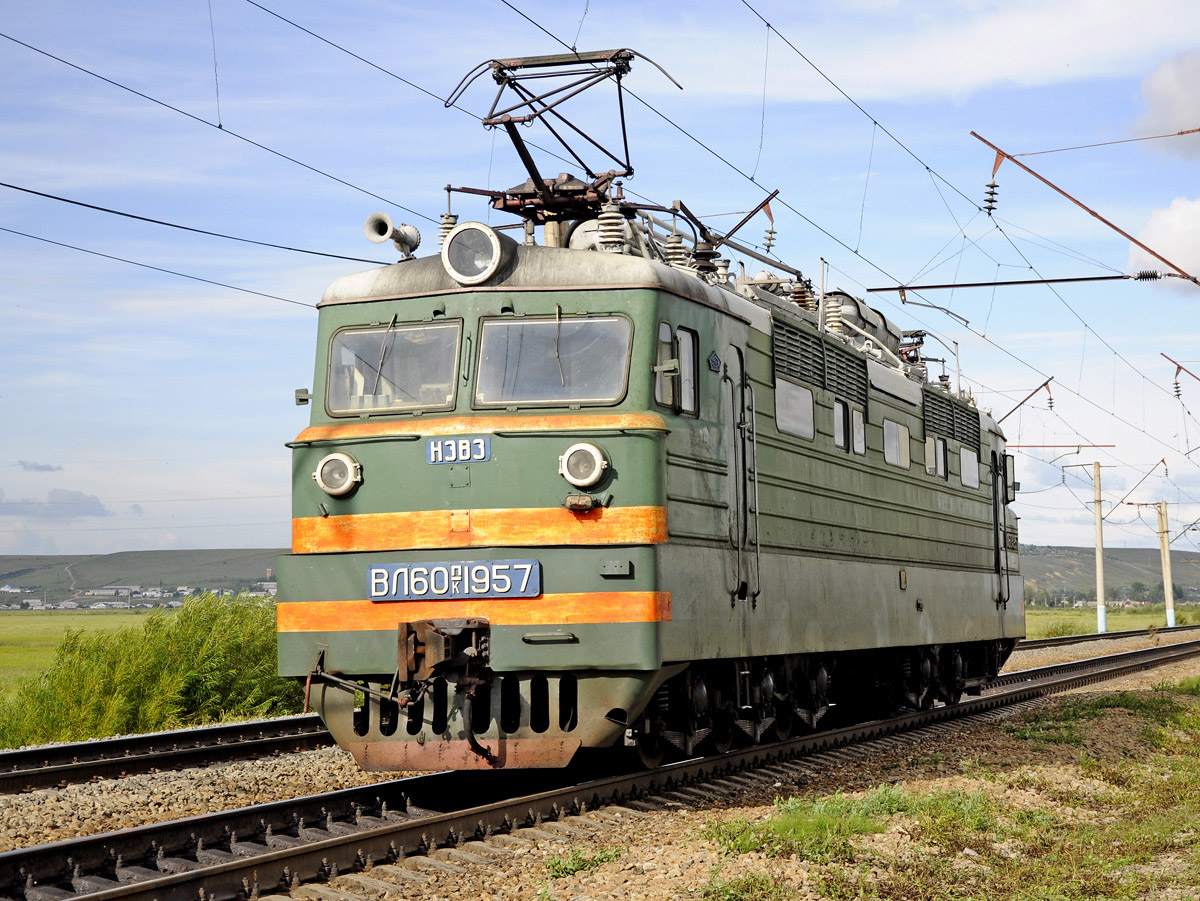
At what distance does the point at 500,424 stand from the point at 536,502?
61 centimetres

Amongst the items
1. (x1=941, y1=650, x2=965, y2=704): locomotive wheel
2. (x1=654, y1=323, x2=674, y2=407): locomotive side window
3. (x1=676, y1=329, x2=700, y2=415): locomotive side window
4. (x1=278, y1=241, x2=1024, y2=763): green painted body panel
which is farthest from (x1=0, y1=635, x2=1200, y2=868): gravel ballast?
(x1=941, y1=650, x2=965, y2=704): locomotive wheel

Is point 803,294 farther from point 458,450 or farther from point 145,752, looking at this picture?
point 145,752

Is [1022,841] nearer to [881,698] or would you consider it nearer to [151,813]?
[151,813]

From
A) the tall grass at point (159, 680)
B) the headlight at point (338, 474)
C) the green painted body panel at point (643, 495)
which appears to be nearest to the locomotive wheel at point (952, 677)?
the green painted body panel at point (643, 495)

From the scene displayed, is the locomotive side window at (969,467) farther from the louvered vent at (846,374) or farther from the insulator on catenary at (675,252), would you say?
the insulator on catenary at (675,252)

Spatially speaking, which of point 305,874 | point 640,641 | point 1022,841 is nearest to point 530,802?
point 640,641

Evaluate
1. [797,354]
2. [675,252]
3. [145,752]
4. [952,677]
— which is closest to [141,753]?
[145,752]

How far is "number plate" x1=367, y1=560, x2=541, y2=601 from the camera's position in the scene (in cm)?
899

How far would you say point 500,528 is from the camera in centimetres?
908

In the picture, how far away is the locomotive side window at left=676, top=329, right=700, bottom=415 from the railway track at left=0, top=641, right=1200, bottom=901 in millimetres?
2791

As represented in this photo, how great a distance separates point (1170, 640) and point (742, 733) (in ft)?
110

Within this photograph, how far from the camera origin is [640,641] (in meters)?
8.94

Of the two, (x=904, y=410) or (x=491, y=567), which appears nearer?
(x=491, y=567)

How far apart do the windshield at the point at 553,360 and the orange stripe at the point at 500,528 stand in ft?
2.72
